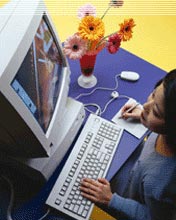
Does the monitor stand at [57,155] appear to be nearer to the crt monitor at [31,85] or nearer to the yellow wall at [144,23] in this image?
the crt monitor at [31,85]

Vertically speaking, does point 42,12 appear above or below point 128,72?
below

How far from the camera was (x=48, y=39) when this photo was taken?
879 millimetres

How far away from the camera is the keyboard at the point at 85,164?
92cm

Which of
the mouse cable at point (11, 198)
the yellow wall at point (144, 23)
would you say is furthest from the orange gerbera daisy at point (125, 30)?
the mouse cable at point (11, 198)

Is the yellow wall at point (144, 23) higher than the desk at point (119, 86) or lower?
higher

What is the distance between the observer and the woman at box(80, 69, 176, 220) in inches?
32.9

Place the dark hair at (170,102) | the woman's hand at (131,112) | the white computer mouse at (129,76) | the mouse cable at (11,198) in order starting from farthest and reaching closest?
1. the white computer mouse at (129,76)
2. the woman's hand at (131,112)
3. the mouse cable at (11,198)
4. the dark hair at (170,102)

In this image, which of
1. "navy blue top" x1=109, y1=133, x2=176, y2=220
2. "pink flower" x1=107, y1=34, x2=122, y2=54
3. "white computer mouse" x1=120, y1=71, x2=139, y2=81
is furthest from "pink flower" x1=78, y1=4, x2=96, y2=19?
"navy blue top" x1=109, y1=133, x2=176, y2=220

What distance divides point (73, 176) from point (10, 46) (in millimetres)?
511

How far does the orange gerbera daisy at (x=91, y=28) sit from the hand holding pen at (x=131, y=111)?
321mm

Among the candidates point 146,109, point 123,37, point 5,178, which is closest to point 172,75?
point 146,109

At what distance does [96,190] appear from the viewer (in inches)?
37.7

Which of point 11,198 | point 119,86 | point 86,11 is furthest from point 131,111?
point 11,198

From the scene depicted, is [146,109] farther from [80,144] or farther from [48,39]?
[48,39]
